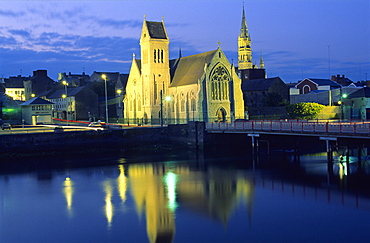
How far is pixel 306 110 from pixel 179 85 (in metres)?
20.9

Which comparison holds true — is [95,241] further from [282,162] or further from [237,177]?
[282,162]

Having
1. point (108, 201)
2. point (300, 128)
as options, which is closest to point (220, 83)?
point (300, 128)

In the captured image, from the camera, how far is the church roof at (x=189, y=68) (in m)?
76.8

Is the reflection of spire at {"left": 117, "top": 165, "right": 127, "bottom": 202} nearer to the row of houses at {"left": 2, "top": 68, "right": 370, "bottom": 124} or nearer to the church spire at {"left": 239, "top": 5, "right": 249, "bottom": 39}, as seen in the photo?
the row of houses at {"left": 2, "top": 68, "right": 370, "bottom": 124}

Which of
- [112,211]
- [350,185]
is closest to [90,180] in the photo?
[112,211]

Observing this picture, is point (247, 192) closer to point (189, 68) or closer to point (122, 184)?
point (122, 184)

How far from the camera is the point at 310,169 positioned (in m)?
40.1

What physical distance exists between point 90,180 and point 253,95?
7257 centimetres

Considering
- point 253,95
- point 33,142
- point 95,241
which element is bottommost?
point 95,241

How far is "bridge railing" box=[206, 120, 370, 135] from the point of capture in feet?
128

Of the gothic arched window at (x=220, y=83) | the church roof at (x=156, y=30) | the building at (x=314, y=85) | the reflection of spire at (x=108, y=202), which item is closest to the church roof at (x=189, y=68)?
the gothic arched window at (x=220, y=83)

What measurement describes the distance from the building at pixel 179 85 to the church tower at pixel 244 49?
67945mm

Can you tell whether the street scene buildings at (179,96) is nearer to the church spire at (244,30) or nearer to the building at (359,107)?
the building at (359,107)

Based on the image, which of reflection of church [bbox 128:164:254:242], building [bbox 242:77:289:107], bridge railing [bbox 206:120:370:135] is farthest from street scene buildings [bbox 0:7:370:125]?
reflection of church [bbox 128:164:254:242]
